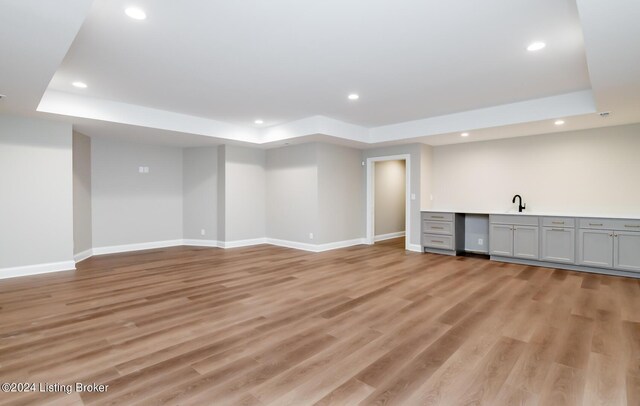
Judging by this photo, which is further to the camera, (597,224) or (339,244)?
(339,244)

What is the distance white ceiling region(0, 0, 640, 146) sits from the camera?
2490mm

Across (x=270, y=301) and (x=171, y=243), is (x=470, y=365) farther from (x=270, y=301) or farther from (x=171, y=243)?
(x=171, y=243)

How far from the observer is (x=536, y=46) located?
313 centimetres

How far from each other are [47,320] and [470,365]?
3.66 metres

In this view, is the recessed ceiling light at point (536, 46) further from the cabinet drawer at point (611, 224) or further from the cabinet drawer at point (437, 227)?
the cabinet drawer at point (437, 227)

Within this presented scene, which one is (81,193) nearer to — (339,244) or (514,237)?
(339,244)

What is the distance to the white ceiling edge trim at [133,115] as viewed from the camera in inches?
175

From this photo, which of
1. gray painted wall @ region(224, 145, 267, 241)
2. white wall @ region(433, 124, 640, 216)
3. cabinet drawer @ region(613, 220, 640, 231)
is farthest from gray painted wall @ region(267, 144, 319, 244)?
cabinet drawer @ region(613, 220, 640, 231)

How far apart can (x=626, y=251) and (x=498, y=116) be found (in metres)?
2.65

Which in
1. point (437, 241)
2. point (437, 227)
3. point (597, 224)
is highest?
point (597, 224)

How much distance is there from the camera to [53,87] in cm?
430

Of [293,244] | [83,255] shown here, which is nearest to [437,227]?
[293,244]

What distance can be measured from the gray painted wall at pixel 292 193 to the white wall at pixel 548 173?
9.13 ft

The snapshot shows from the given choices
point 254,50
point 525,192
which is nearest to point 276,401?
point 254,50
